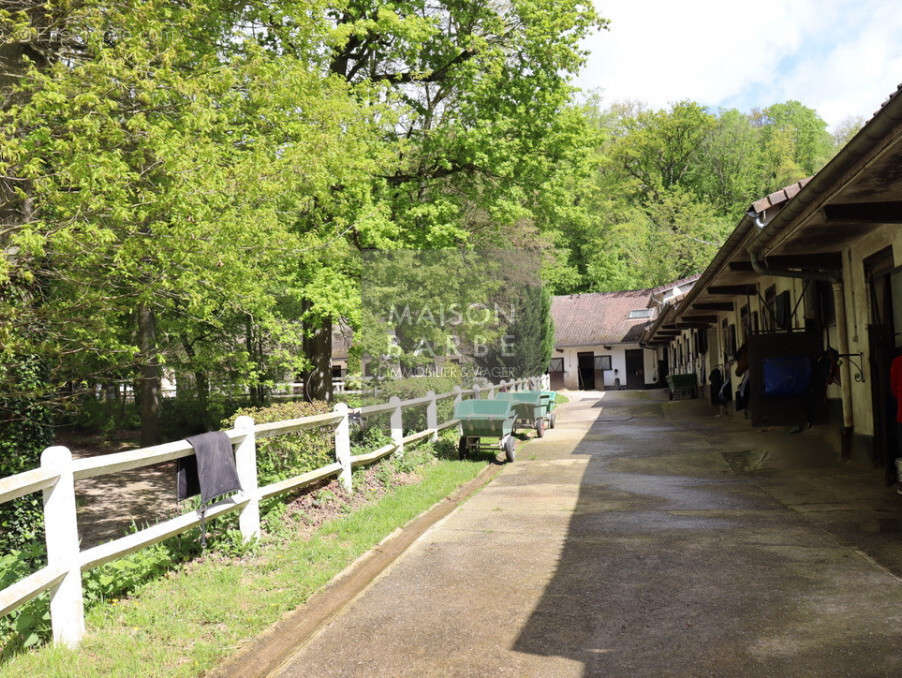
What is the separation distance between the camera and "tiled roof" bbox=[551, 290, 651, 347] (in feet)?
161

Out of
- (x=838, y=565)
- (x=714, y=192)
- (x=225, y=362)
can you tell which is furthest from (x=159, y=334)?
(x=714, y=192)

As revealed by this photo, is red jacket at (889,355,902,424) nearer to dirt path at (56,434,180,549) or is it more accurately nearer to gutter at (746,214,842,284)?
gutter at (746,214,842,284)

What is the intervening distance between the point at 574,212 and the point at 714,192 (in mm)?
47586

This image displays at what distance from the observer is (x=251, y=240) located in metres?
9.71

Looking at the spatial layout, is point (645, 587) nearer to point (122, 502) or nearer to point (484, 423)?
point (484, 423)

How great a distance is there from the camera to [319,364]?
694 inches

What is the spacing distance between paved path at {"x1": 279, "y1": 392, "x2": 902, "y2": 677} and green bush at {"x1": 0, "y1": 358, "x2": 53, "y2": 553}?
4.61 m

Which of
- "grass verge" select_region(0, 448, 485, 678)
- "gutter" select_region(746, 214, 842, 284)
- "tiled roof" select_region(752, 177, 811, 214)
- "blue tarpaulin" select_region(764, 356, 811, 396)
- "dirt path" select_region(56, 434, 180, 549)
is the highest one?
"tiled roof" select_region(752, 177, 811, 214)

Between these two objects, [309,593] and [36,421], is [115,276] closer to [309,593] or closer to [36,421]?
[36,421]

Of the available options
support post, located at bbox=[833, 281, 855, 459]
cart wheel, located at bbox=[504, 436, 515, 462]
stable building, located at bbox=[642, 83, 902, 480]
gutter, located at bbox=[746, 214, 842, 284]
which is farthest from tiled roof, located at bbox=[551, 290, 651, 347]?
support post, located at bbox=[833, 281, 855, 459]

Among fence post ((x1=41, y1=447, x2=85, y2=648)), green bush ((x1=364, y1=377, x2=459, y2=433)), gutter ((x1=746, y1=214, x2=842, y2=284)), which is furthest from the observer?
green bush ((x1=364, y1=377, x2=459, y2=433))

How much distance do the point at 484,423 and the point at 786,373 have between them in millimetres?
4795

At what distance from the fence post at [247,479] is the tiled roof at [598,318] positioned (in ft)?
141

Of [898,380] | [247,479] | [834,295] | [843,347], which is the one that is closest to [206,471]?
[247,479]
